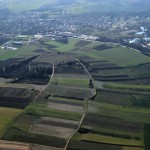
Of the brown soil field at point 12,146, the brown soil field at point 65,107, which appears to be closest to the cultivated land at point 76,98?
the brown soil field at point 65,107

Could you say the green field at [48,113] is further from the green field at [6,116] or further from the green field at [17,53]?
the green field at [17,53]

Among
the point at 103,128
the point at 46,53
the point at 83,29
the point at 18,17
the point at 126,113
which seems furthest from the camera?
the point at 18,17

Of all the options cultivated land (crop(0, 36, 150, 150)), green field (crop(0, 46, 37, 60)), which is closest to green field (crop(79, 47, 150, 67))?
cultivated land (crop(0, 36, 150, 150))

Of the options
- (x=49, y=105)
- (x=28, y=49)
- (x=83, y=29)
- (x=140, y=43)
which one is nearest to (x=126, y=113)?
(x=49, y=105)

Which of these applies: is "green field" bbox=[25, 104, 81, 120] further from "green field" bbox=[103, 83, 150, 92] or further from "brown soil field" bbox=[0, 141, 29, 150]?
"green field" bbox=[103, 83, 150, 92]

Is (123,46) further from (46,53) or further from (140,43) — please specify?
(46,53)
